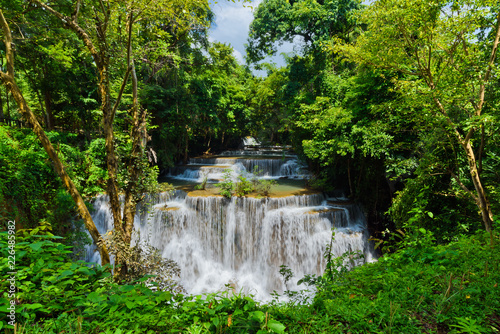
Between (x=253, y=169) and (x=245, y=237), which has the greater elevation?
(x=253, y=169)

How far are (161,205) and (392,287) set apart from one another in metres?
9.08

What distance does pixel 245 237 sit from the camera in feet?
28.9

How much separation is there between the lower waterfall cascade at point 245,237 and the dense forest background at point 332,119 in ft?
5.00

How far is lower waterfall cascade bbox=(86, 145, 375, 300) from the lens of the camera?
832 centimetres

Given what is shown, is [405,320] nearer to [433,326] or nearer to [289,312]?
[433,326]

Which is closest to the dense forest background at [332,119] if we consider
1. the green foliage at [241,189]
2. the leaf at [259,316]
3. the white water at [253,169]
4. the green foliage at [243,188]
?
the leaf at [259,316]

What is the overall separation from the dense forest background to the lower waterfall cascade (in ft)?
5.00

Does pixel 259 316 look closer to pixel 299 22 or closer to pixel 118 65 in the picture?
pixel 118 65

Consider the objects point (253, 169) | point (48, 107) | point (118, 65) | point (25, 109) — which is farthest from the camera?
point (253, 169)

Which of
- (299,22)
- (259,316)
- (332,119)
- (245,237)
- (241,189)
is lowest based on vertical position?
(245,237)

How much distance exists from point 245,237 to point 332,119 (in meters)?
5.95

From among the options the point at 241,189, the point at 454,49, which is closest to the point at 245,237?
the point at 241,189

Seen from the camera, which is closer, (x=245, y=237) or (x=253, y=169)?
(x=245, y=237)

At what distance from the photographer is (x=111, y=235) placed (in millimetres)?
4086
